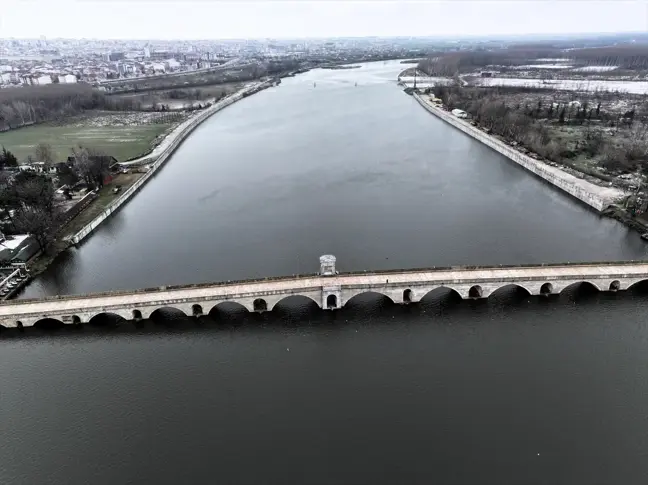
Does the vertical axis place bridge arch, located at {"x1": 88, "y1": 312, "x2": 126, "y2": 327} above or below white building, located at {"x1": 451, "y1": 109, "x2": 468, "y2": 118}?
below

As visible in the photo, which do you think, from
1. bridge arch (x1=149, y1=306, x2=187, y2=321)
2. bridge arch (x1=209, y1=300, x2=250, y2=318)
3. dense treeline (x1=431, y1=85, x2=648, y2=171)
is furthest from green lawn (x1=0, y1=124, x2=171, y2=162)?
dense treeline (x1=431, y1=85, x2=648, y2=171)

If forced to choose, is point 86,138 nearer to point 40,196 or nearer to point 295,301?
point 40,196

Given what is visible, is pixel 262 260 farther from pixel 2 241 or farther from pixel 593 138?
pixel 593 138

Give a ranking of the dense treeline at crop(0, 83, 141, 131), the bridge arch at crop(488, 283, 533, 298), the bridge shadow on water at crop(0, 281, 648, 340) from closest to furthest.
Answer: the bridge shadow on water at crop(0, 281, 648, 340) < the bridge arch at crop(488, 283, 533, 298) < the dense treeline at crop(0, 83, 141, 131)

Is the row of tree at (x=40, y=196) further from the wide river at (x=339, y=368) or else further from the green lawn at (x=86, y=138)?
the green lawn at (x=86, y=138)

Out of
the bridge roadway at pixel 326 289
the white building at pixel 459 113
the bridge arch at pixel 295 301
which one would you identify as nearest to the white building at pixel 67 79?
the white building at pixel 459 113

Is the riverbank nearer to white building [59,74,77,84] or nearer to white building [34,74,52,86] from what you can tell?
white building [34,74,52,86]
